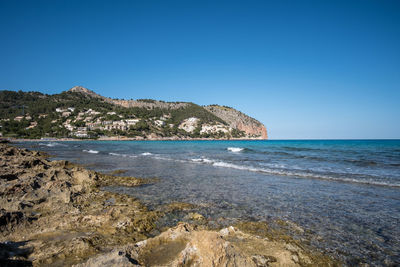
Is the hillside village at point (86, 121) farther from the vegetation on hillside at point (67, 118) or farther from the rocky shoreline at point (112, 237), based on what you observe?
the rocky shoreline at point (112, 237)

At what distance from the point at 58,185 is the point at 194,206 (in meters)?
5.22

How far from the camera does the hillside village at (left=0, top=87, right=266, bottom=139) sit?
124312mm

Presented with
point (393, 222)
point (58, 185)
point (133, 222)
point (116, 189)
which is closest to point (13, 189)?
point (58, 185)

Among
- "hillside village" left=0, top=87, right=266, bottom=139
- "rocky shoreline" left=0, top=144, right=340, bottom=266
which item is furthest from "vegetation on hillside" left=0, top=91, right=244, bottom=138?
"rocky shoreline" left=0, top=144, right=340, bottom=266

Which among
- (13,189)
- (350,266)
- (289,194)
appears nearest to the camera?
(350,266)

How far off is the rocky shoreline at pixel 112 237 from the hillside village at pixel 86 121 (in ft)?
440

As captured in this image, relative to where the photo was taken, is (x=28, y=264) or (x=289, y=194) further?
(x=289, y=194)

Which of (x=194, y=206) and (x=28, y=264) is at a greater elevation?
(x=28, y=264)

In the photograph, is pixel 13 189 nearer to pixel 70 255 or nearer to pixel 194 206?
pixel 70 255

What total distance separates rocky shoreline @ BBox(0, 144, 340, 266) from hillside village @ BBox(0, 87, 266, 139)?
13413 cm

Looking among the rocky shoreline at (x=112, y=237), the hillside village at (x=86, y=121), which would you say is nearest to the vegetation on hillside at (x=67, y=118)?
the hillside village at (x=86, y=121)

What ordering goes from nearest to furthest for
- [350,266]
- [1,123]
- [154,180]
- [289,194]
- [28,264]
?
1. [28,264]
2. [350,266]
3. [289,194]
4. [154,180]
5. [1,123]

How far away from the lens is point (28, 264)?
3.12 metres

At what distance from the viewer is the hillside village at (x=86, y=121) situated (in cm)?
12431
